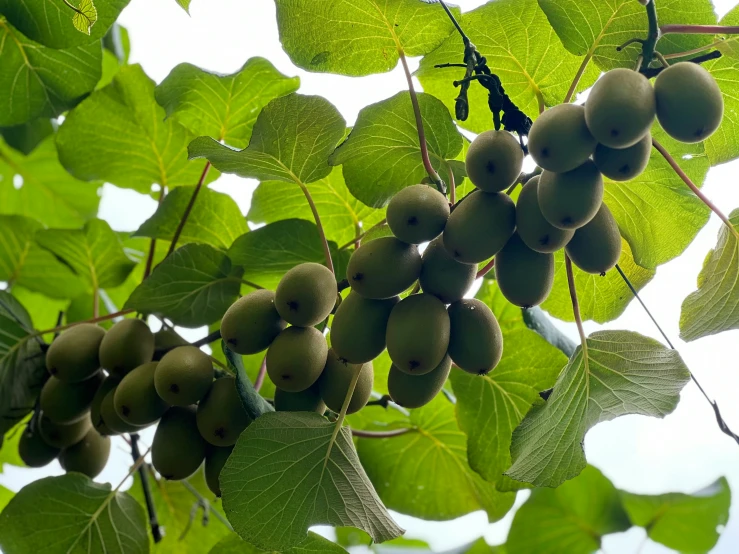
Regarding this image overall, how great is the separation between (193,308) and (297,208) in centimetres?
24

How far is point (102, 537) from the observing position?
0.99m

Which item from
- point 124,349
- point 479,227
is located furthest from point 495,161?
point 124,349

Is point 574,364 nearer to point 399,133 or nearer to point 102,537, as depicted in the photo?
point 399,133

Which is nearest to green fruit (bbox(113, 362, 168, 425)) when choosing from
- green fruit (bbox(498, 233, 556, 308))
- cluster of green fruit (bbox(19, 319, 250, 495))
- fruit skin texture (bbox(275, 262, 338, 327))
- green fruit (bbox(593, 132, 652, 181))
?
cluster of green fruit (bbox(19, 319, 250, 495))

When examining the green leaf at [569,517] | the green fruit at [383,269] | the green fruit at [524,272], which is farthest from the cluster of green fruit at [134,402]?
the green leaf at [569,517]

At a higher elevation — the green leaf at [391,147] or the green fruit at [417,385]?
the green leaf at [391,147]

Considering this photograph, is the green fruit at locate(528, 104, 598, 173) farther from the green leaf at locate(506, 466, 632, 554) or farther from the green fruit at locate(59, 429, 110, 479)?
the green leaf at locate(506, 466, 632, 554)

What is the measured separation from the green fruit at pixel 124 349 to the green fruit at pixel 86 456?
203 millimetres

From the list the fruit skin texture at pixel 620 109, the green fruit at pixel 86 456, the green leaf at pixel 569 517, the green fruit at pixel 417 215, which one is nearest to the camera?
the fruit skin texture at pixel 620 109

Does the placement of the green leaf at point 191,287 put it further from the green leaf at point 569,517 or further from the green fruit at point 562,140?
the green leaf at point 569,517

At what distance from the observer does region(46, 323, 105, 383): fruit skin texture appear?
969mm

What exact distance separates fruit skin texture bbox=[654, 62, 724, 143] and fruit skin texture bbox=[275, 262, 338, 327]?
0.36 metres

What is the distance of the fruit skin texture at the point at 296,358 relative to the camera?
777 millimetres

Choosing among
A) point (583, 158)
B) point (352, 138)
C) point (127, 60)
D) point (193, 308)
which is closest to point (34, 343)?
point (193, 308)
